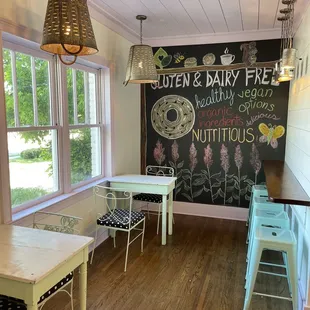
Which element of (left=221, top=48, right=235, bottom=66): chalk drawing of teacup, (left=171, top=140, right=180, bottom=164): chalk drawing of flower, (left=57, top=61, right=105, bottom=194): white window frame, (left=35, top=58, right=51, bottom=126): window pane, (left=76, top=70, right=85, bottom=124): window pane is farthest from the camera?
(left=171, top=140, right=180, bottom=164): chalk drawing of flower

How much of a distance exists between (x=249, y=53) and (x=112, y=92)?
1861 millimetres

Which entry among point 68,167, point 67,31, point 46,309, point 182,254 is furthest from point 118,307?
point 67,31

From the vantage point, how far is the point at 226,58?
3938mm

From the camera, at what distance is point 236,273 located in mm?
2705

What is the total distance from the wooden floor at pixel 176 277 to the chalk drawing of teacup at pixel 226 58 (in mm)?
2220

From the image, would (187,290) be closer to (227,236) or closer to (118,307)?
(118,307)

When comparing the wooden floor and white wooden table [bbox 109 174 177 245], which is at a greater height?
white wooden table [bbox 109 174 177 245]

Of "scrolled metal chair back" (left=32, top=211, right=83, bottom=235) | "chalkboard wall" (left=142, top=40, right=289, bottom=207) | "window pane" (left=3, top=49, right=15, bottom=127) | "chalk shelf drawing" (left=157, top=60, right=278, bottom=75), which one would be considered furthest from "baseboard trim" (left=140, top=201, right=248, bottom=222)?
"window pane" (left=3, top=49, right=15, bottom=127)

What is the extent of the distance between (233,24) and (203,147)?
63.6 inches

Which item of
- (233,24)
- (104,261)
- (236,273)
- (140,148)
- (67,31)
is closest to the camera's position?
(67,31)

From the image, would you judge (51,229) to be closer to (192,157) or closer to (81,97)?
(81,97)

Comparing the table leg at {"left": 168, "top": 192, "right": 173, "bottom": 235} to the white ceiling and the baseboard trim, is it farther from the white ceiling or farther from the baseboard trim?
the white ceiling

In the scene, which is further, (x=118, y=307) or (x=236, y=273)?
(x=236, y=273)

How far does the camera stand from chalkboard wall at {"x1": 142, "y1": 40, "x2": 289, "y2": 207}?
3.86m
